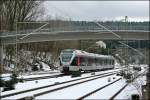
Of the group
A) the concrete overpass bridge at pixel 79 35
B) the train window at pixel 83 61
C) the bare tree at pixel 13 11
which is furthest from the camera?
the bare tree at pixel 13 11

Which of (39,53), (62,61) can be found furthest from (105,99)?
(39,53)

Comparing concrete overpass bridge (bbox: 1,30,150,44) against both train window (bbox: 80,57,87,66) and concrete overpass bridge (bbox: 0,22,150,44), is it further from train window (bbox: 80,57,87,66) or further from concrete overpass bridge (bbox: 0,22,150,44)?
train window (bbox: 80,57,87,66)

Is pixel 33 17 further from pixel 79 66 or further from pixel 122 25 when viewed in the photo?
pixel 79 66

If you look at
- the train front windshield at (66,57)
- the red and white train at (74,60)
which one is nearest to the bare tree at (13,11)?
the red and white train at (74,60)

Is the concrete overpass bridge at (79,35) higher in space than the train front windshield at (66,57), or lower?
higher

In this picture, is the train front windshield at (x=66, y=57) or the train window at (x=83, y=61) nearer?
the train front windshield at (x=66, y=57)

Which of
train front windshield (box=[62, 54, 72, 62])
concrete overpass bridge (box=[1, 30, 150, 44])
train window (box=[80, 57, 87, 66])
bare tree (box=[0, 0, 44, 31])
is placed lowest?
train window (box=[80, 57, 87, 66])

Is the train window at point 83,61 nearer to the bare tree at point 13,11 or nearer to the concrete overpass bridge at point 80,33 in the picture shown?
the concrete overpass bridge at point 80,33

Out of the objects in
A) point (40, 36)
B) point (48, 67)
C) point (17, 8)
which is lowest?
point (48, 67)

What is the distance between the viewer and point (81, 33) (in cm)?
6781

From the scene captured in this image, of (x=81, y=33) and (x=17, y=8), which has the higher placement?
(x=17, y=8)

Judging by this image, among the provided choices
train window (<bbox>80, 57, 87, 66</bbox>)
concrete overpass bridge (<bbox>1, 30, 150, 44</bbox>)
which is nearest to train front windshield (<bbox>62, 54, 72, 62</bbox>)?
train window (<bbox>80, 57, 87, 66</bbox>)

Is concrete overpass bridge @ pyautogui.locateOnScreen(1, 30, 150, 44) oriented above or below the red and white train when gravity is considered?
above

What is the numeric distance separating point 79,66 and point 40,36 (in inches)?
725
